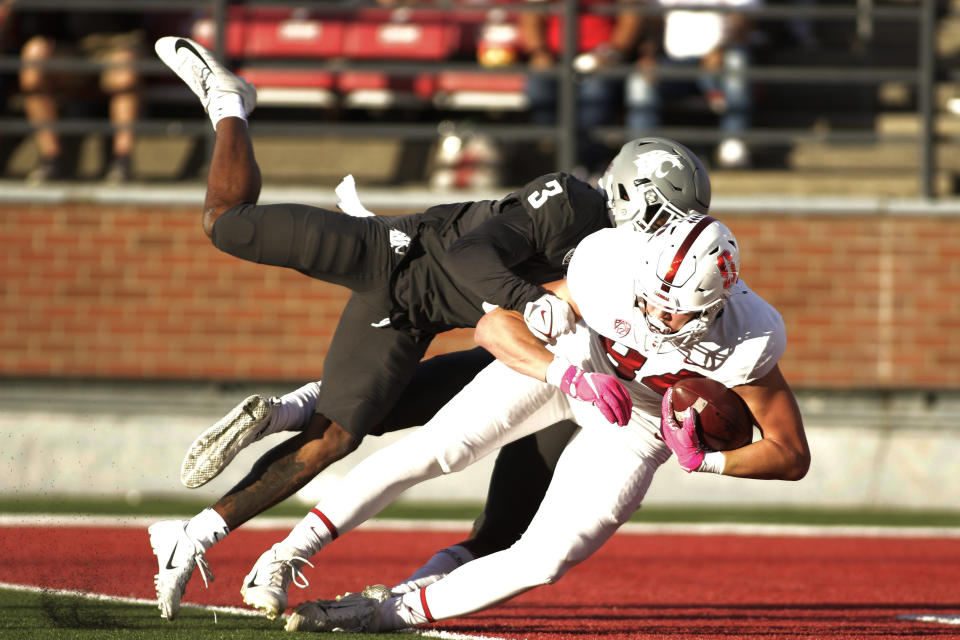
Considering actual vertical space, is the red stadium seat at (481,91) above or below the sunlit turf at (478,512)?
above

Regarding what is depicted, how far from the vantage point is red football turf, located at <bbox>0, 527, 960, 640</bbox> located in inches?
174

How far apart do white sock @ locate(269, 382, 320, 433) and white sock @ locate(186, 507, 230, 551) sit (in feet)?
1.20

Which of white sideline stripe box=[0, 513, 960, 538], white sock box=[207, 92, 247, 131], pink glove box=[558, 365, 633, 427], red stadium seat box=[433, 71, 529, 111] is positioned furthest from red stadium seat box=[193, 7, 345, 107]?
pink glove box=[558, 365, 633, 427]

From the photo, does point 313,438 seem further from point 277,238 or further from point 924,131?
point 924,131

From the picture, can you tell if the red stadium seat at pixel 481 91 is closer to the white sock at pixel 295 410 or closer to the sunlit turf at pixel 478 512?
the sunlit turf at pixel 478 512

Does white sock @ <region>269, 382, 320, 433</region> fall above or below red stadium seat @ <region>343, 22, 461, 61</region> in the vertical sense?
below

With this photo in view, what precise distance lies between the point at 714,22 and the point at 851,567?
422cm

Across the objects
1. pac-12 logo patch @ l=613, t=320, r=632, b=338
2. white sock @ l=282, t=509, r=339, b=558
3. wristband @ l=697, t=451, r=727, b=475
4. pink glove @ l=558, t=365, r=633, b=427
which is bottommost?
white sock @ l=282, t=509, r=339, b=558

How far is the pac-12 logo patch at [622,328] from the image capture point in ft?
12.8

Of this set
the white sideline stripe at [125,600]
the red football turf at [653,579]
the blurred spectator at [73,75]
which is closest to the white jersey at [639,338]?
the red football turf at [653,579]

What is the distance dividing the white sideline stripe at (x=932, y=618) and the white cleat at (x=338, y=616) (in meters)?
1.90

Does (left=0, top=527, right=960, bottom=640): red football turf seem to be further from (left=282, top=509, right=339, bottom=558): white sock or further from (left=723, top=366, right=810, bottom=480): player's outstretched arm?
(left=723, top=366, right=810, bottom=480): player's outstretched arm

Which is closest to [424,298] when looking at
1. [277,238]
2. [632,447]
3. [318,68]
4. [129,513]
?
[277,238]

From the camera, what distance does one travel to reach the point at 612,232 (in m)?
4.09
